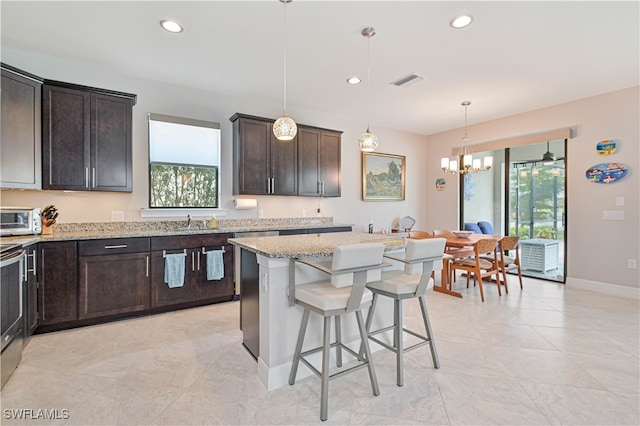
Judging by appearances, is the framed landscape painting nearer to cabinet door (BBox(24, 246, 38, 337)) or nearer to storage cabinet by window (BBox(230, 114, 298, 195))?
storage cabinet by window (BBox(230, 114, 298, 195))

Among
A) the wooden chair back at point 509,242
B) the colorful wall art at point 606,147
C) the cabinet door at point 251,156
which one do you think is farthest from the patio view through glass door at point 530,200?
the cabinet door at point 251,156

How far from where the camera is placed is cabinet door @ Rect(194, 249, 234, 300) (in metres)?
3.53

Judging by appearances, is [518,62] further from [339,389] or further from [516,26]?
[339,389]

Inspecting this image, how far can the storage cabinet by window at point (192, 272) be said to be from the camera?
3291 mm

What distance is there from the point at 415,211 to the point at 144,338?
5.27m

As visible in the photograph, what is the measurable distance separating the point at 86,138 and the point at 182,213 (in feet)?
4.13

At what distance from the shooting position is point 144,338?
2768mm

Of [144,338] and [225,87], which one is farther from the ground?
[225,87]

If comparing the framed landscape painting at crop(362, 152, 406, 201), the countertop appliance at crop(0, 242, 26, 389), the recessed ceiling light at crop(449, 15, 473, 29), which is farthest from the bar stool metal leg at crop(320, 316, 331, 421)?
the framed landscape painting at crop(362, 152, 406, 201)

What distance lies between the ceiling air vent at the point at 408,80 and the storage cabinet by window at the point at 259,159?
1.59 meters

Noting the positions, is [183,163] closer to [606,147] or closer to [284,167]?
[284,167]

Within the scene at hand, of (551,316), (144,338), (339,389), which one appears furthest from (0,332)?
(551,316)

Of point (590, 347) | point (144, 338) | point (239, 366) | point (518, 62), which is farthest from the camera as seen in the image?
point (518, 62)

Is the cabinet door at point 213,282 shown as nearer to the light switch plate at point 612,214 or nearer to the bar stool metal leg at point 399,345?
the bar stool metal leg at point 399,345
